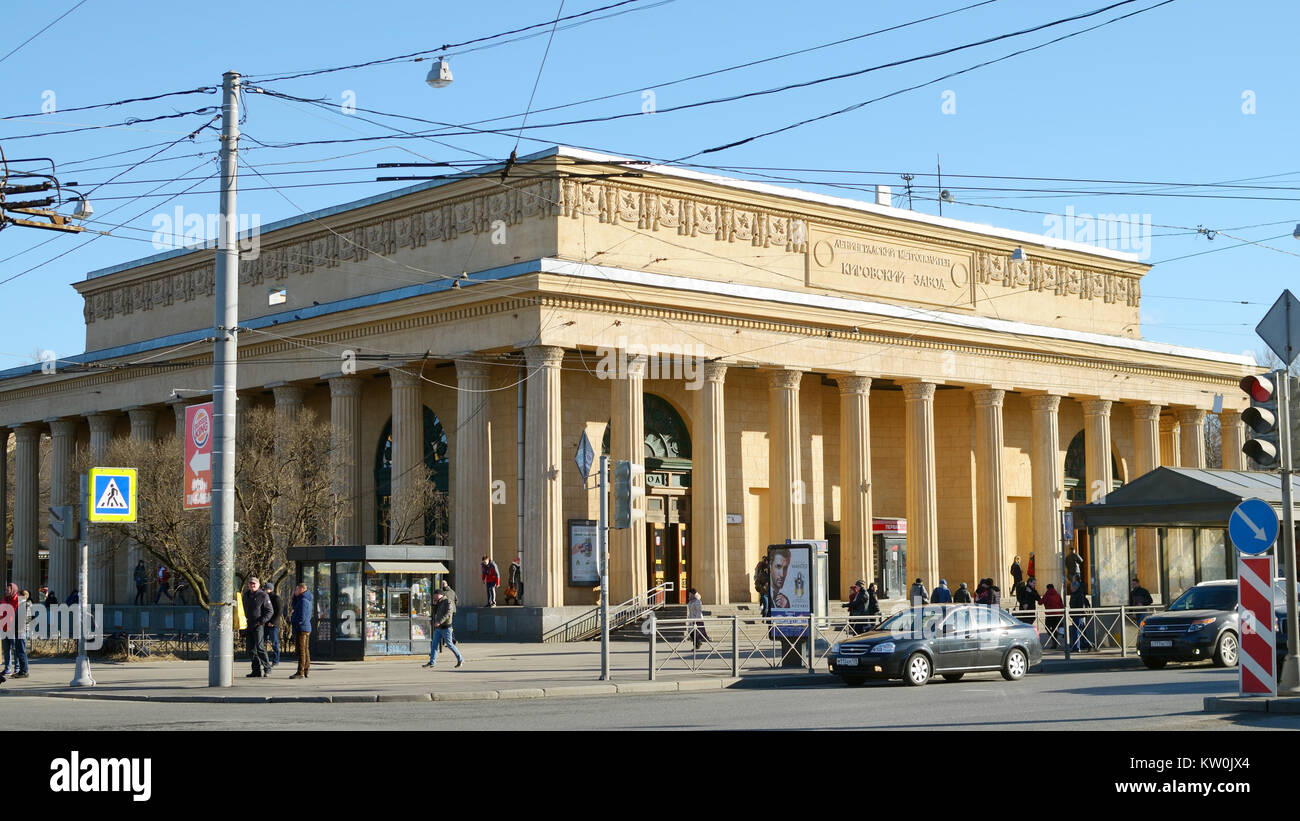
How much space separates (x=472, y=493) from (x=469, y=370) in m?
3.69

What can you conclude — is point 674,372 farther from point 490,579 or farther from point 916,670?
point 916,670

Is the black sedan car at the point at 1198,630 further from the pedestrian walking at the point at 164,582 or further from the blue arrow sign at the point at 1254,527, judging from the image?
the pedestrian walking at the point at 164,582

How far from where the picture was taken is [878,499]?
57000 millimetres

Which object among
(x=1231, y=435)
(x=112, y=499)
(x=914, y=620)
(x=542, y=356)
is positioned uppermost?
(x=542, y=356)

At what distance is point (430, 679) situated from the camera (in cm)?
2802

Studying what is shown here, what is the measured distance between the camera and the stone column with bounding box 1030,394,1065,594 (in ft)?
188

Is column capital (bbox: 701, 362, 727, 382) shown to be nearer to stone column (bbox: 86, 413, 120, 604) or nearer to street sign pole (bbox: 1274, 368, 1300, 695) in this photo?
stone column (bbox: 86, 413, 120, 604)

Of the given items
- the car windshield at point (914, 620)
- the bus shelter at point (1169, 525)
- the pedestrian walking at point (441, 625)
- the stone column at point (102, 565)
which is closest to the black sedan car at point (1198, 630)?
the bus shelter at point (1169, 525)

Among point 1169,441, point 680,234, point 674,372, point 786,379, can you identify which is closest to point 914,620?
point 674,372

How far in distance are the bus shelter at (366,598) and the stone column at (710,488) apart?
45.1 feet

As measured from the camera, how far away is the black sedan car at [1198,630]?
2808cm

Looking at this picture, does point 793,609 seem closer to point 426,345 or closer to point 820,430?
point 426,345

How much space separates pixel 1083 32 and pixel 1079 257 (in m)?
40.2
